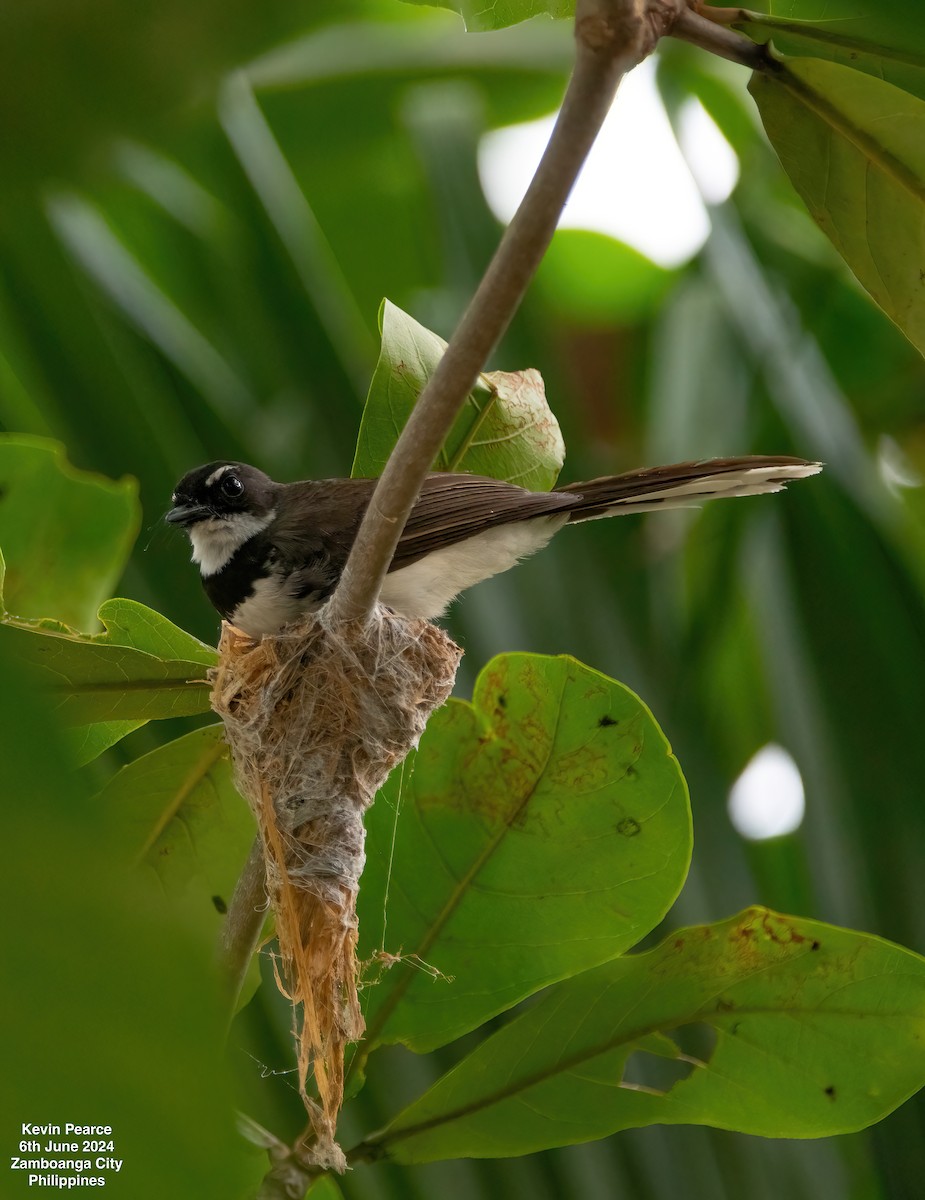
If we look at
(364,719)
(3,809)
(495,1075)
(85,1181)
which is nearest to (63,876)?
(3,809)

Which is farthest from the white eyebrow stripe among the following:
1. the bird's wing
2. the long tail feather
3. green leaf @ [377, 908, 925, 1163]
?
green leaf @ [377, 908, 925, 1163]

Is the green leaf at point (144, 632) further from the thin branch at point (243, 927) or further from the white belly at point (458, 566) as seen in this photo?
the white belly at point (458, 566)

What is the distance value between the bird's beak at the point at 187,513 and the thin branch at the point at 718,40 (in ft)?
5.77

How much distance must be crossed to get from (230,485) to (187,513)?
12 centimetres

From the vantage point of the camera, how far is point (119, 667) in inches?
71.4

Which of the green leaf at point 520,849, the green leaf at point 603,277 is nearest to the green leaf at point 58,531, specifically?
the green leaf at point 520,849

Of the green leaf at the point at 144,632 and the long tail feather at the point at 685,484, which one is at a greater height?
the long tail feather at the point at 685,484

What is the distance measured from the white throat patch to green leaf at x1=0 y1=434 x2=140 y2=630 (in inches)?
17.5

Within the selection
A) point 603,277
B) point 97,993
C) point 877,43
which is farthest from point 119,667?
point 603,277

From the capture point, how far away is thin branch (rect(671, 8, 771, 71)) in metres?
1.15

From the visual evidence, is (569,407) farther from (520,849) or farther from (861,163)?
(861,163)

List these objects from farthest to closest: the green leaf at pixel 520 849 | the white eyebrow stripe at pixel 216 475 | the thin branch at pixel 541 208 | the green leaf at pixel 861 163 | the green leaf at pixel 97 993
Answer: the white eyebrow stripe at pixel 216 475, the green leaf at pixel 520 849, the green leaf at pixel 861 163, the thin branch at pixel 541 208, the green leaf at pixel 97 993

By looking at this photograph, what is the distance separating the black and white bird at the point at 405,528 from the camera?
2.45 meters

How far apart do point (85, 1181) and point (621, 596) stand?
8.80 feet
